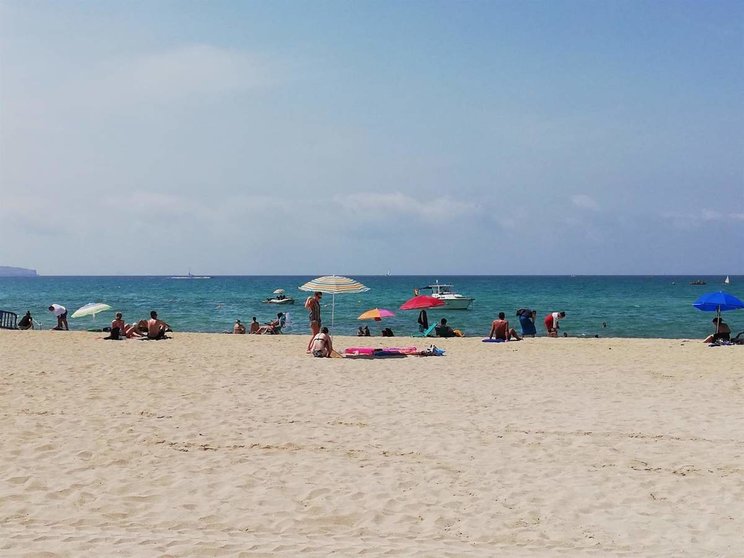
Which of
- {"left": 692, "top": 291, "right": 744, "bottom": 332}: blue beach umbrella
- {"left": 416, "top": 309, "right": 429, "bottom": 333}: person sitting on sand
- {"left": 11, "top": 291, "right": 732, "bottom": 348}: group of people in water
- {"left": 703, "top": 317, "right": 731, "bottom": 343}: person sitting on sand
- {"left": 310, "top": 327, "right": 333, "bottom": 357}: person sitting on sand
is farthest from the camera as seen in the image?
{"left": 416, "top": 309, "right": 429, "bottom": 333}: person sitting on sand

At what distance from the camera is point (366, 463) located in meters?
7.60

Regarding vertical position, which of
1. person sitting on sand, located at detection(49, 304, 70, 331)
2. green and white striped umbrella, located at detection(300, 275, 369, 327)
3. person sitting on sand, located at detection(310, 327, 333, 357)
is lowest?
person sitting on sand, located at detection(310, 327, 333, 357)

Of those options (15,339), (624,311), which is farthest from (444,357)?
(624,311)

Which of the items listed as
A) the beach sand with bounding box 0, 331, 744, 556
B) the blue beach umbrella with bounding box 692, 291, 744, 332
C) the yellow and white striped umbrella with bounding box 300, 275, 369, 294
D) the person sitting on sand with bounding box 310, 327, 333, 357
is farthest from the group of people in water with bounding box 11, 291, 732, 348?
the beach sand with bounding box 0, 331, 744, 556

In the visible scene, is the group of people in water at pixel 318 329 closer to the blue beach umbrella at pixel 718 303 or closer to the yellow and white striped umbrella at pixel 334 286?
the yellow and white striped umbrella at pixel 334 286

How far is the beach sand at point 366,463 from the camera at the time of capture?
18.1 feet

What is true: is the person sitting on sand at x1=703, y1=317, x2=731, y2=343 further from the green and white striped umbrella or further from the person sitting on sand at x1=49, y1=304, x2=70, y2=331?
the person sitting on sand at x1=49, y1=304, x2=70, y2=331

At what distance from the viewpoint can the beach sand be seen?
552 centimetres

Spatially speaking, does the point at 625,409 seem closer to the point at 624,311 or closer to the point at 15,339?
the point at 15,339

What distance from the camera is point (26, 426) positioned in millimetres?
8789

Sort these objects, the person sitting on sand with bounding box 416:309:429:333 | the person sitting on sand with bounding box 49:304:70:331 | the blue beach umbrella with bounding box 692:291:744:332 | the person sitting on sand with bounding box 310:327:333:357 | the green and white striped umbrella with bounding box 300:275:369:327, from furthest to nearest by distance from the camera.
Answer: the person sitting on sand with bounding box 416:309:429:333, the person sitting on sand with bounding box 49:304:70:331, the blue beach umbrella with bounding box 692:291:744:332, the green and white striped umbrella with bounding box 300:275:369:327, the person sitting on sand with bounding box 310:327:333:357

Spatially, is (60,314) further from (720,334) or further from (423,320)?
(720,334)

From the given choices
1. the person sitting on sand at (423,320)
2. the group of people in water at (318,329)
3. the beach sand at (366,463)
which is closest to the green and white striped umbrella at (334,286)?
the group of people in water at (318,329)

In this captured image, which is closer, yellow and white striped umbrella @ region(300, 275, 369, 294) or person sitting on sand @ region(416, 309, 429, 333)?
yellow and white striped umbrella @ region(300, 275, 369, 294)
